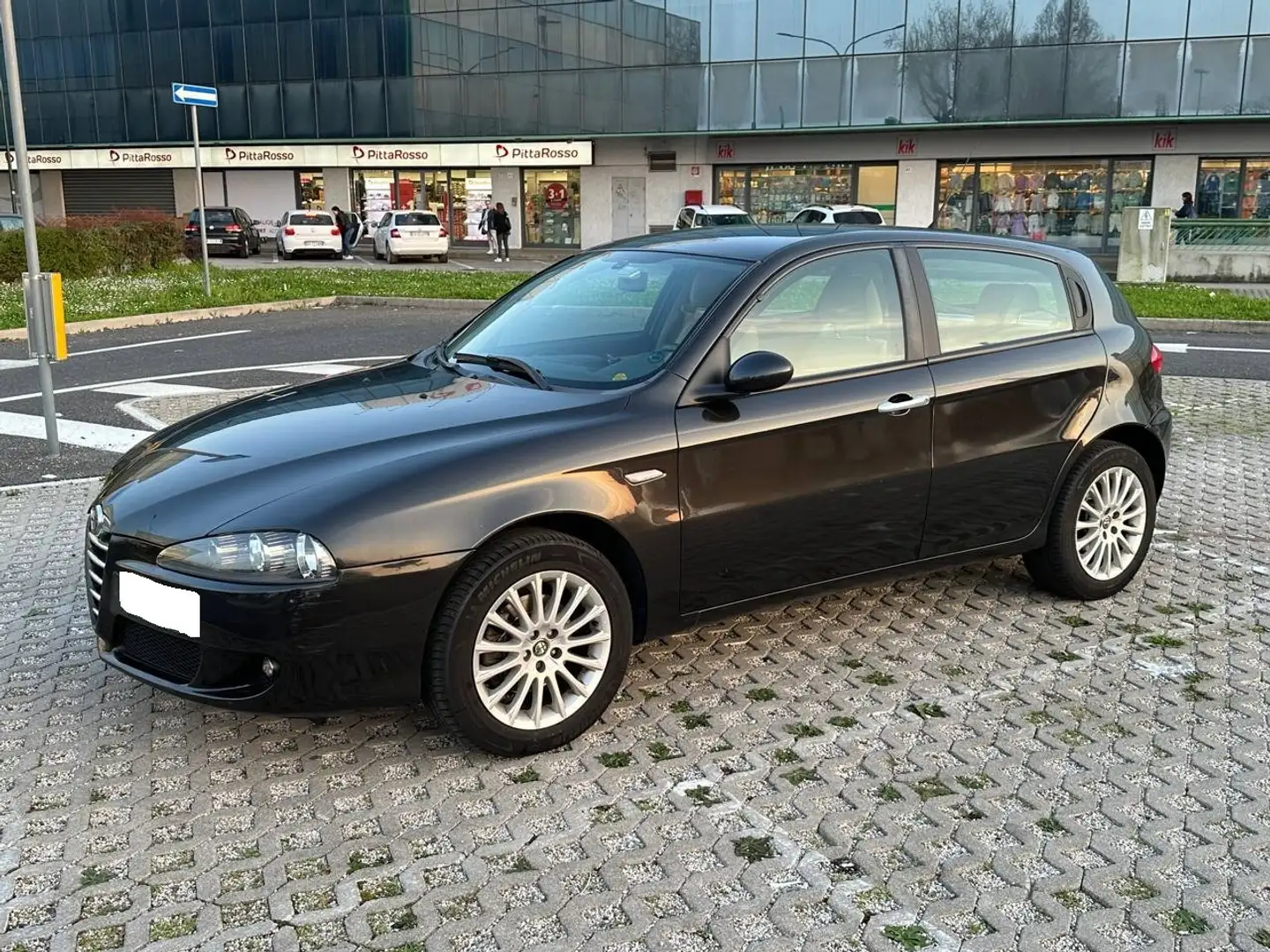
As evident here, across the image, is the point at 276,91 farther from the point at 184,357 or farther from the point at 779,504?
the point at 779,504

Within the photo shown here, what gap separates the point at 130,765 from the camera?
3.82m

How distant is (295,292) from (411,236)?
13320mm

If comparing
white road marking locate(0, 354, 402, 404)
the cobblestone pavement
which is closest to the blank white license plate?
the cobblestone pavement

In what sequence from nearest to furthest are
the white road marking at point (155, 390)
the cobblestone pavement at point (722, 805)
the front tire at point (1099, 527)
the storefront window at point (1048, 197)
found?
the cobblestone pavement at point (722, 805) → the front tire at point (1099, 527) → the white road marking at point (155, 390) → the storefront window at point (1048, 197)

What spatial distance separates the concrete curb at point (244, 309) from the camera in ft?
53.3

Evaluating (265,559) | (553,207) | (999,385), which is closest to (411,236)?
(553,207)

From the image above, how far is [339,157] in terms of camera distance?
40812mm

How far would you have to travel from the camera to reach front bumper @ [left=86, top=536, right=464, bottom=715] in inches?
135

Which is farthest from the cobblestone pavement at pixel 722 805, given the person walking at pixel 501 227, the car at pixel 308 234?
the person walking at pixel 501 227

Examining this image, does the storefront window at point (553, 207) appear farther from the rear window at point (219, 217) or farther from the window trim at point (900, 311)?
the window trim at point (900, 311)

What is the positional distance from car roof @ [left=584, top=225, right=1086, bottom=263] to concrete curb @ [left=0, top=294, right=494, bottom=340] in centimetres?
1151

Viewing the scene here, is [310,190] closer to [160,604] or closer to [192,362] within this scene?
[192,362]

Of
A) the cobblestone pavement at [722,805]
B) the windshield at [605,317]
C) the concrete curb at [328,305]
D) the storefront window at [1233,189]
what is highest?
the storefront window at [1233,189]

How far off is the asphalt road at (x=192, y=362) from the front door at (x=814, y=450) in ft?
17.8
